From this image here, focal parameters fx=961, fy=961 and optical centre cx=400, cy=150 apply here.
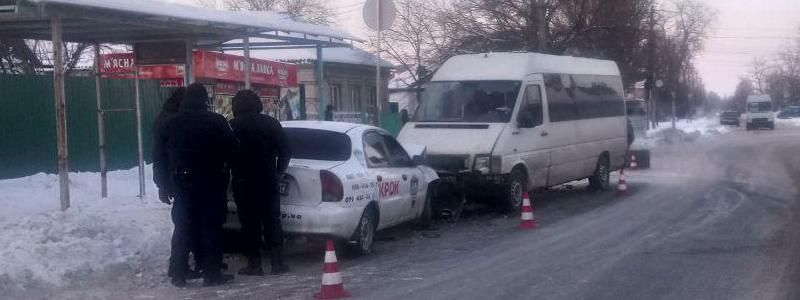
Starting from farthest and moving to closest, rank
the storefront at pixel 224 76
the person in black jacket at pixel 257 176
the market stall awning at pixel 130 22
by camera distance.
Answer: the storefront at pixel 224 76, the market stall awning at pixel 130 22, the person in black jacket at pixel 257 176

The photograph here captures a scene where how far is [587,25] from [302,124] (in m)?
24.0

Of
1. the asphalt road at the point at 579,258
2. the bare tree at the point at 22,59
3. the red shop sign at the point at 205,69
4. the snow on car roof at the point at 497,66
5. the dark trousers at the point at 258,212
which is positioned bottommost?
the asphalt road at the point at 579,258

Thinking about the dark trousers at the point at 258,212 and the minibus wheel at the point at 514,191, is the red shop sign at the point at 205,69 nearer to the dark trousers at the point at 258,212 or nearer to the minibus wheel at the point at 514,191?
the minibus wheel at the point at 514,191

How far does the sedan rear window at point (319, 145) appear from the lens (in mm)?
10633

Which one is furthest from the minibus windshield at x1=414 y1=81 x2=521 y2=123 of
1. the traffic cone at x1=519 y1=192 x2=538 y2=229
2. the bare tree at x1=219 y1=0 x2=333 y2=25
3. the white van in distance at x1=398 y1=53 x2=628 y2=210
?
the bare tree at x1=219 y1=0 x2=333 y2=25

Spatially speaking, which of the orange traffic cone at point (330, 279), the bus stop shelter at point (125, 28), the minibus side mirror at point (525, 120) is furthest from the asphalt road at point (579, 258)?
the bus stop shelter at point (125, 28)

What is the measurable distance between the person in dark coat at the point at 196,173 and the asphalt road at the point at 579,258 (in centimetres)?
32

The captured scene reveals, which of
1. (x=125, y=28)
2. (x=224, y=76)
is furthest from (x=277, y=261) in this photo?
(x=224, y=76)

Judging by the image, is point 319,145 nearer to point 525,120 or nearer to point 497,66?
point 525,120

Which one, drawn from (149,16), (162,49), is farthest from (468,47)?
(149,16)

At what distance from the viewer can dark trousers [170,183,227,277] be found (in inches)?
351

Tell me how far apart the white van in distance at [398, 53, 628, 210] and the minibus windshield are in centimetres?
2

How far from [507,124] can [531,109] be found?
851 mm

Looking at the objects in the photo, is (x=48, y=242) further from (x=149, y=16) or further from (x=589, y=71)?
(x=589, y=71)
